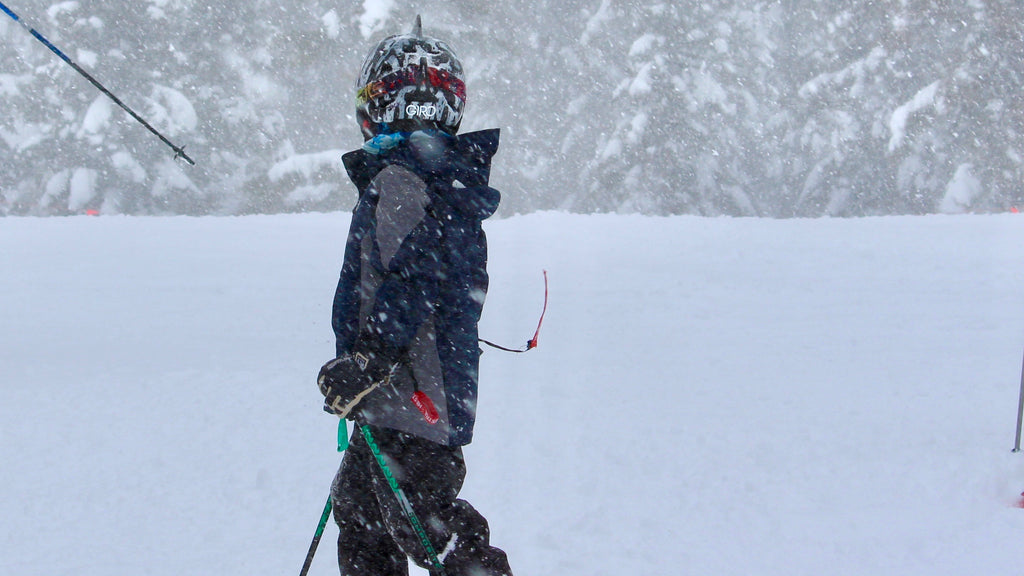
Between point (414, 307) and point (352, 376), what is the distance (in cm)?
28

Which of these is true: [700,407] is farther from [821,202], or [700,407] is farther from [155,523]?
[821,202]

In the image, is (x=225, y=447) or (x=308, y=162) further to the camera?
(x=308, y=162)

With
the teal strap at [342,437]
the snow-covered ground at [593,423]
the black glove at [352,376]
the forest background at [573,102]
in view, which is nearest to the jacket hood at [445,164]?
the black glove at [352,376]

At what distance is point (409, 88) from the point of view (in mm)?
2920

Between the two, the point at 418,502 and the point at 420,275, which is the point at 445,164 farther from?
the point at 418,502

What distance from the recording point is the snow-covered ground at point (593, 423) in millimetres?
4070

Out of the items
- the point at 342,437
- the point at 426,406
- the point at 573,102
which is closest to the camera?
the point at 426,406

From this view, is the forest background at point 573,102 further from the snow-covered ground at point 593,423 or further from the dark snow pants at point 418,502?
the dark snow pants at point 418,502

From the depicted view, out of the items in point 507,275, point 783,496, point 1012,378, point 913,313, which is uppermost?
point 507,275

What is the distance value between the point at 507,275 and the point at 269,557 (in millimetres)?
7983

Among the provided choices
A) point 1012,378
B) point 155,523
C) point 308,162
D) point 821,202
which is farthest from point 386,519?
point 821,202

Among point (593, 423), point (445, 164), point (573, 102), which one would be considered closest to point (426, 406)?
point (445, 164)

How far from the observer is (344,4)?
26.6 meters

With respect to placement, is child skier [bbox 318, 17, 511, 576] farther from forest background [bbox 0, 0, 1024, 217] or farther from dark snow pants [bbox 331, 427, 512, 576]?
forest background [bbox 0, 0, 1024, 217]
